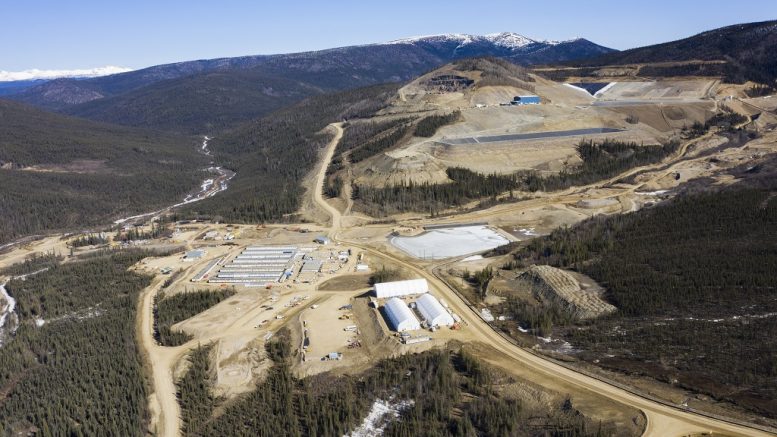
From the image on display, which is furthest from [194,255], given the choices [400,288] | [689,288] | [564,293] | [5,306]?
[689,288]

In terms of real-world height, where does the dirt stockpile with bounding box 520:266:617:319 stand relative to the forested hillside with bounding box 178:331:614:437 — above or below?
above

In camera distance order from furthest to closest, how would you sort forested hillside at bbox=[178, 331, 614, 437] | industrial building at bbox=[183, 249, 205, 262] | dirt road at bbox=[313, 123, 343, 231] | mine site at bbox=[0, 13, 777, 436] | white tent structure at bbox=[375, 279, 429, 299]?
dirt road at bbox=[313, 123, 343, 231] → industrial building at bbox=[183, 249, 205, 262] → white tent structure at bbox=[375, 279, 429, 299] → mine site at bbox=[0, 13, 777, 436] → forested hillside at bbox=[178, 331, 614, 437]

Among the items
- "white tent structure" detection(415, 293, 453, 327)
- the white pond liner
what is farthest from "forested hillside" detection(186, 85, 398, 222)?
"white tent structure" detection(415, 293, 453, 327)

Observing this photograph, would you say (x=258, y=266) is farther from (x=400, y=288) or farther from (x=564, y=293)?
(x=564, y=293)

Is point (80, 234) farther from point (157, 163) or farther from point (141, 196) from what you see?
point (157, 163)

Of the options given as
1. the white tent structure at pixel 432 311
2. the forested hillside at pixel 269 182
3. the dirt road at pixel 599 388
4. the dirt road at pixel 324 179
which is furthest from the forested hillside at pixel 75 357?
the dirt road at pixel 324 179

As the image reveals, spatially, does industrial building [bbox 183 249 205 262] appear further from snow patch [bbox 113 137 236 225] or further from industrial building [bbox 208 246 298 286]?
snow patch [bbox 113 137 236 225]
